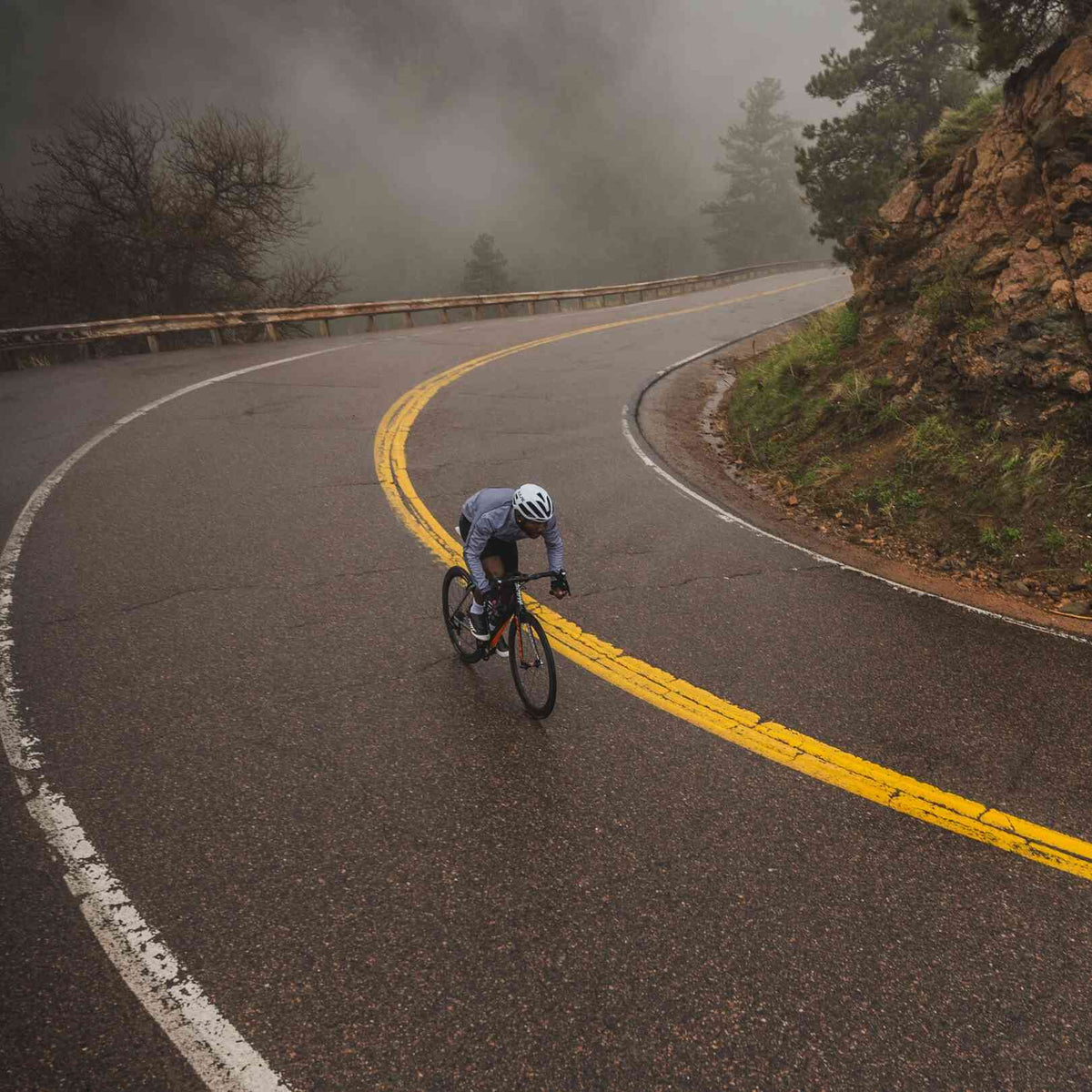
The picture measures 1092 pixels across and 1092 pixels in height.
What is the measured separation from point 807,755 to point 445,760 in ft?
7.04

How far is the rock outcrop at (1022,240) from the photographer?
7.53 metres

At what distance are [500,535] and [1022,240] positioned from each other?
7874 mm

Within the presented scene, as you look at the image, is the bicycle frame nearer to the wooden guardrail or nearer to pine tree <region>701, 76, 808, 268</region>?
the wooden guardrail

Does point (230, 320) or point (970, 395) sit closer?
point (970, 395)

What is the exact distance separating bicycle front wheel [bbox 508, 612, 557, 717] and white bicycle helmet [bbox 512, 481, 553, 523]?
2.30ft

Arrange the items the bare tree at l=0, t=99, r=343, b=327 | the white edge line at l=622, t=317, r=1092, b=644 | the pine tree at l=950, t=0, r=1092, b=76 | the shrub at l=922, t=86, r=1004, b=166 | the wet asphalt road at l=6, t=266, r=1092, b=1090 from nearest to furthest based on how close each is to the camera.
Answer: the wet asphalt road at l=6, t=266, r=1092, b=1090
the white edge line at l=622, t=317, r=1092, b=644
the pine tree at l=950, t=0, r=1092, b=76
the shrub at l=922, t=86, r=1004, b=166
the bare tree at l=0, t=99, r=343, b=327

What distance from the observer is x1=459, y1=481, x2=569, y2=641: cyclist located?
13.6ft

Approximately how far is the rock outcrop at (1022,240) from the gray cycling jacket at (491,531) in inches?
249

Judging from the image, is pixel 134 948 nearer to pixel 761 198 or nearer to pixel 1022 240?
pixel 1022 240

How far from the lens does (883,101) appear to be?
23.3 m

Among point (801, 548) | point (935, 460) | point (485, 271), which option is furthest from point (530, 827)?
point (485, 271)

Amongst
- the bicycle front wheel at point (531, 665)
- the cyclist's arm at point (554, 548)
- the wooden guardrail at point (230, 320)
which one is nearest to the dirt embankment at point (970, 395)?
the cyclist's arm at point (554, 548)

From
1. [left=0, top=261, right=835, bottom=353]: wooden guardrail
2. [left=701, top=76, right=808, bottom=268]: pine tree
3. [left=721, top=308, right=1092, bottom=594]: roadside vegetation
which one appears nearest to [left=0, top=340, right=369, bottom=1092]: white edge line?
[left=721, top=308, right=1092, bottom=594]: roadside vegetation

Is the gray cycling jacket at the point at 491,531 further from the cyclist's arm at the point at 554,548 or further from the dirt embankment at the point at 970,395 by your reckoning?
the dirt embankment at the point at 970,395
